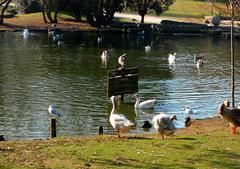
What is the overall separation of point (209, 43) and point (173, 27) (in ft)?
58.1

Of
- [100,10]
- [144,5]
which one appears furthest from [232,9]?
[144,5]

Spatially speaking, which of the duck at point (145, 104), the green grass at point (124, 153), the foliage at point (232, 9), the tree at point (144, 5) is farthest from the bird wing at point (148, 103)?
the tree at point (144, 5)

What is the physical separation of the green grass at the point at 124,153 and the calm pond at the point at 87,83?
8730mm

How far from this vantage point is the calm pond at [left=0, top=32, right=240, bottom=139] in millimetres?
31922

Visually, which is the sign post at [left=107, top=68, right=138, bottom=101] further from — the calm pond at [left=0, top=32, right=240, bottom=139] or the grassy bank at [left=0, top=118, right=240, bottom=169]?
the grassy bank at [left=0, top=118, right=240, bottom=169]

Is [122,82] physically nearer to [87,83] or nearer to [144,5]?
[87,83]

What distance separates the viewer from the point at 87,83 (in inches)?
1788

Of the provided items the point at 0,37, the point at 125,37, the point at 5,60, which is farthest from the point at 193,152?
the point at 125,37

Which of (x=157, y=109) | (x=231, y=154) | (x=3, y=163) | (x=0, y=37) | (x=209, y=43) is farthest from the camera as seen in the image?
(x=209, y=43)

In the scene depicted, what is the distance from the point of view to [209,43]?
3492 inches

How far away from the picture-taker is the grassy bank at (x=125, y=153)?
16.2m

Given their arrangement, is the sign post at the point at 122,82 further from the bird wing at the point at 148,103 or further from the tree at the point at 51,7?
the tree at the point at 51,7

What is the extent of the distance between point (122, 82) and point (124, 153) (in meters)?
21.1

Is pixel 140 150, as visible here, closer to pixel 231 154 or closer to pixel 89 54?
pixel 231 154
